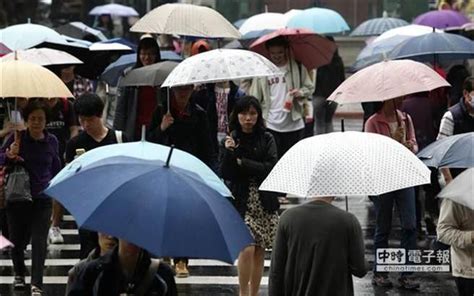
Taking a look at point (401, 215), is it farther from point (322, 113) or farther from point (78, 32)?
point (78, 32)

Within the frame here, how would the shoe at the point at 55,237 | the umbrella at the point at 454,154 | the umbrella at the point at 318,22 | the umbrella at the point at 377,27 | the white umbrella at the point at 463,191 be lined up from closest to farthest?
the white umbrella at the point at 463,191 → the umbrella at the point at 454,154 → the shoe at the point at 55,237 → the umbrella at the point at 318,22 → the umbrella at the point at 377,27

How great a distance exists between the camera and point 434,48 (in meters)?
14.4

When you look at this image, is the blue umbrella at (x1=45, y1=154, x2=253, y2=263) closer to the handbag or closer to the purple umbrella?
the handbag

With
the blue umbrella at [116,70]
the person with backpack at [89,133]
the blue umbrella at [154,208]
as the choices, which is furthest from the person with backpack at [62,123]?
the blue umbrella at [154,208]

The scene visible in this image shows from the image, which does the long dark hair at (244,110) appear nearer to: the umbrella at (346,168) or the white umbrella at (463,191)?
the umbrella at (346,168)

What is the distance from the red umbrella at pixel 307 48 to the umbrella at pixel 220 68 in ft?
8.96

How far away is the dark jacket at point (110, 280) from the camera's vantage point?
6.09 m

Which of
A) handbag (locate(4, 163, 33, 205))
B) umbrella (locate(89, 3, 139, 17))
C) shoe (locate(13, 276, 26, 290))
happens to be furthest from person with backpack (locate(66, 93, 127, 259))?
umbrella (locate(89, 3, 139, 17))

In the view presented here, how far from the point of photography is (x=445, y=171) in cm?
1155

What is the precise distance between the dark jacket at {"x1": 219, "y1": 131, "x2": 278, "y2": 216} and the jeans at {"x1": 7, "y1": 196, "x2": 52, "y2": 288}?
1.56 meters

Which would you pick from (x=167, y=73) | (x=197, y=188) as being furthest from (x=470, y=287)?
(x=167, y=73)

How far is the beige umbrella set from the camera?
14.6 m

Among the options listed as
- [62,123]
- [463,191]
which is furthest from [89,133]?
[62,123]

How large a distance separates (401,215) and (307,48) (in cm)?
378
